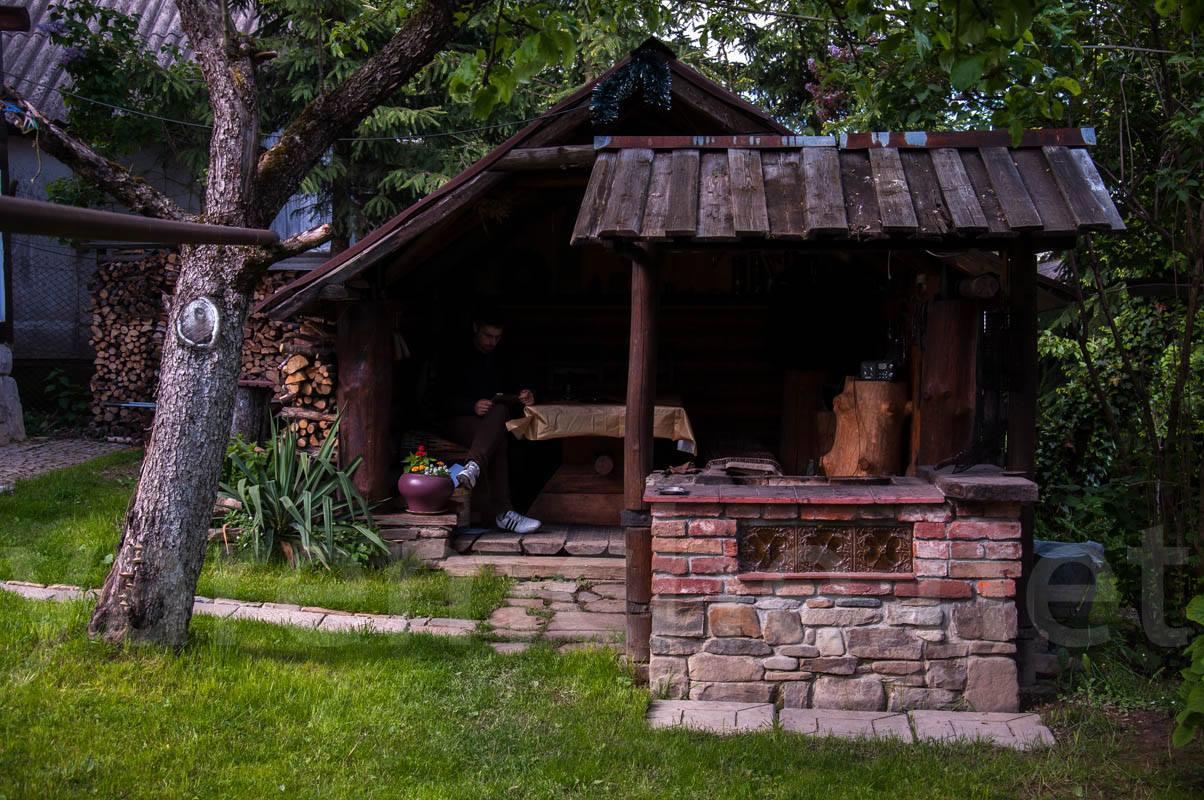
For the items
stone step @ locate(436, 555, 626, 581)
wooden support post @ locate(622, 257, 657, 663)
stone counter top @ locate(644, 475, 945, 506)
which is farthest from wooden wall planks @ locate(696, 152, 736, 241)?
stone step @ locate(436, 555, 626, 581)

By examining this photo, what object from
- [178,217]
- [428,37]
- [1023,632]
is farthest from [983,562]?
[178,217]

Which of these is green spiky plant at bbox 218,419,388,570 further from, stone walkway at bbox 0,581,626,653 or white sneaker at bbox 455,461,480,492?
stone walkway at bbox 0,581,626,653

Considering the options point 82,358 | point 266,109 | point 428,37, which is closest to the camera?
point 428,37

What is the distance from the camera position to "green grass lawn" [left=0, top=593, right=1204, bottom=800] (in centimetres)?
443

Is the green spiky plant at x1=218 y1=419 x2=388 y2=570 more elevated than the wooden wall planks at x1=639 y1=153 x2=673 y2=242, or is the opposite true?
the wooden wall planks at x1=639 y1=153 x2=673 y2=242

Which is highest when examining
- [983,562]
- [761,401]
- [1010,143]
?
[1010,143]

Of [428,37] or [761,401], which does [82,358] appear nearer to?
[761,401]

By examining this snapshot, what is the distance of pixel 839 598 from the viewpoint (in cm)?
541

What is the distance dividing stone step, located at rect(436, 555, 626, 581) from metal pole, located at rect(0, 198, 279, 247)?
4778mm

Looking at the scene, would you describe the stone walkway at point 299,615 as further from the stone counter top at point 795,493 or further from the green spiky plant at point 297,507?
the stone counter top at point 795,493

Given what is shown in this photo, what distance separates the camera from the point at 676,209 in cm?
543

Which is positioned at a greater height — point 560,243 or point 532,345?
point 560,243

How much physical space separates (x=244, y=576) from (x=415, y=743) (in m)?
3.04

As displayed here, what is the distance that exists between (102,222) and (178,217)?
10.1 feet
